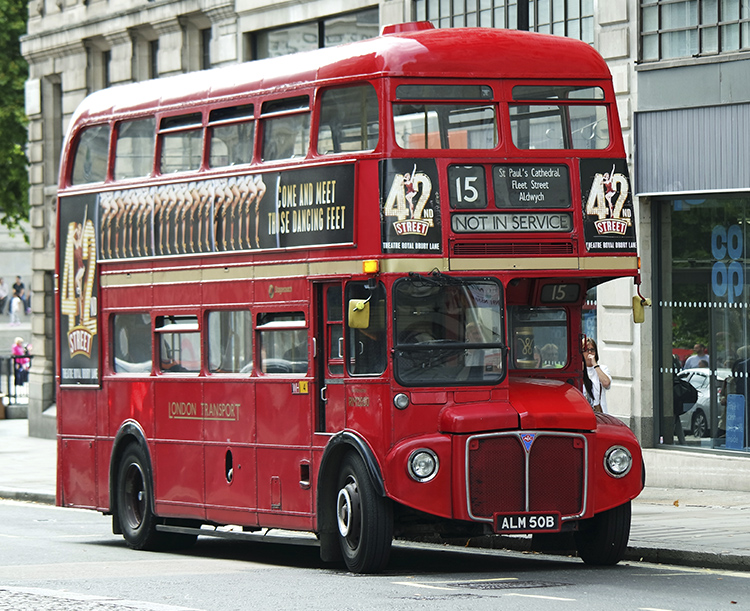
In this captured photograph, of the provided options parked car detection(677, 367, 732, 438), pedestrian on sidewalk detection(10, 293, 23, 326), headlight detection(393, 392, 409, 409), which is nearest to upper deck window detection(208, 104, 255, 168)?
headlight detection(393, 392, 409, 409)

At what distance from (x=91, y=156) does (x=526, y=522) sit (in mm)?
7267

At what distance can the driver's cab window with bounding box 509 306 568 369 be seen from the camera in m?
13.7

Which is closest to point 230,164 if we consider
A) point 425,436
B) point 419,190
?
point 419,190

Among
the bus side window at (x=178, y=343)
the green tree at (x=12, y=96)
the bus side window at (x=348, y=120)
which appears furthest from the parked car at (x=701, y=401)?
the green tree at (x=12, y=96)

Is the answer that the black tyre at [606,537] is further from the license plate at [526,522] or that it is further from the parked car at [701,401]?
the parked car at [701,401]

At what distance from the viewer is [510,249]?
42.9 feet

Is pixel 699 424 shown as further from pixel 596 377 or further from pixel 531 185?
pixel 531 185

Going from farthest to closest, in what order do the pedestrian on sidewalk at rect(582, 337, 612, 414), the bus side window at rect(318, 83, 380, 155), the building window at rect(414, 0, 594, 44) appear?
the building window at rect(414, 0, 594, 44), the pedestrian on sidewalk at rect(582, 337, 612, 414), the bus side window at rect(318, 83, 380, 155)

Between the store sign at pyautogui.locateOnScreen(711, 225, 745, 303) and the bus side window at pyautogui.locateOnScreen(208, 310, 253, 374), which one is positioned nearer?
the bus side window at pyautogui.locateOnScreen(208, 310, 253, 374)

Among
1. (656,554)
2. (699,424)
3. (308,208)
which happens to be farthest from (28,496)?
(656,554)

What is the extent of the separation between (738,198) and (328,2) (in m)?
9.54

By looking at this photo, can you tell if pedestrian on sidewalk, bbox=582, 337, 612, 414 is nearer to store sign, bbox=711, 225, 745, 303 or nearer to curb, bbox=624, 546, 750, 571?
curb, bbox=624, 546, 750, 571

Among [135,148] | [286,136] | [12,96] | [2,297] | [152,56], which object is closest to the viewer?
[286,136]

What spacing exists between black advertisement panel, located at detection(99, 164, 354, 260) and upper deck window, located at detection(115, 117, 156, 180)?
225 mm
